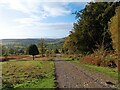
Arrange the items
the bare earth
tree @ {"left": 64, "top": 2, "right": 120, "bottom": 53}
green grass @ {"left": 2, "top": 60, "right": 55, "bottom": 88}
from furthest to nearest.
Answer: tree @ {"left": 64, "top": 2, "right": 120, "bottom": 53} < green grass @ {"left": 2, "top": 60, "right": 55, "bottom": 88} < the bare earth

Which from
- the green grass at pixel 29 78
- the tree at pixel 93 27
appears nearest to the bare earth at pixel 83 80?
the green grass at pixel 29 78

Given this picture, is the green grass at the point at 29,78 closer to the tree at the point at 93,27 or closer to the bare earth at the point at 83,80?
the bare earth at the point at 83,80

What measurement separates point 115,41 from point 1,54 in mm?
60022

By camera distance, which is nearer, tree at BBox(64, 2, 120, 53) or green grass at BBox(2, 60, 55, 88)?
green grass at BBox(2, 60, 55, 88)

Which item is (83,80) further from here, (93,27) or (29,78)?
(93,27)

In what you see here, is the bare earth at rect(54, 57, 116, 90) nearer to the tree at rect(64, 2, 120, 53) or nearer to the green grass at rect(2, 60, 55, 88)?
the green grass at rect(2, 60, 55, 88)

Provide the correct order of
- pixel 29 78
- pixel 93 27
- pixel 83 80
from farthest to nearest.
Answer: pixel 93 27, pixel 29 78, pixel 83 80

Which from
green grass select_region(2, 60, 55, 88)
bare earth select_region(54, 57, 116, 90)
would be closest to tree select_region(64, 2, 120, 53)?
green grass select_region(2, 60, 55, 88)

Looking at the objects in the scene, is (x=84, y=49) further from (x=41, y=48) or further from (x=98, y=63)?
(x=41, y=48)

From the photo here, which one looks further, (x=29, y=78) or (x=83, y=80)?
(x=29, y=78)

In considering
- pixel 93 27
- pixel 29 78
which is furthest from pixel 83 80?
pixel 93 27

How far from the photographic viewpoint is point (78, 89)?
1359cm

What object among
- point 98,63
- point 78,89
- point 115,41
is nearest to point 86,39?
point 98,63

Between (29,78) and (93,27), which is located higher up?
(93,27)
